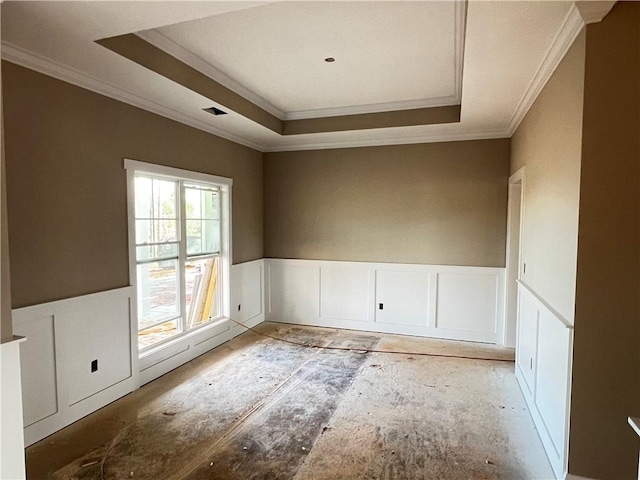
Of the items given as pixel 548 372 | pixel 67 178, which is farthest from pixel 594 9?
pixel 67 178

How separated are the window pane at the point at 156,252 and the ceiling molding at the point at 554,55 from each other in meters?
3.65

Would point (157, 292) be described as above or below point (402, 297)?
above

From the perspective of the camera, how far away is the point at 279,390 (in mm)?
3537

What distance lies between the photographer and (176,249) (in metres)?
4.09

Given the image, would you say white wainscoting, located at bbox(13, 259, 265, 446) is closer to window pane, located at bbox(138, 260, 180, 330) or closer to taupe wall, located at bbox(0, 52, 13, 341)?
window pane, located at bbox(138, 260, 180, 330)

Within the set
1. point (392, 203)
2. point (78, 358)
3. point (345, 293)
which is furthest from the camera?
point (345, 293)

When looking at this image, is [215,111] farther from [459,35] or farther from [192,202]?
[459,35]

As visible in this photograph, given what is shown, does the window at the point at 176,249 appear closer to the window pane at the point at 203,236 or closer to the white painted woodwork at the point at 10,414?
the window pane at the point at 203,236

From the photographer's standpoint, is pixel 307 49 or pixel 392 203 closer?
pixel 307 49

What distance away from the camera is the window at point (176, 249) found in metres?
3.67

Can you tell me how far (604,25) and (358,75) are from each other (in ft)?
6.61

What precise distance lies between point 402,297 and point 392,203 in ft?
4.26

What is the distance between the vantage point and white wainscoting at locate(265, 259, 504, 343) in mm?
4941

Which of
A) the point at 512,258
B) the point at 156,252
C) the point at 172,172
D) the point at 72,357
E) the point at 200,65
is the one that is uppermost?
the point at 200,65
